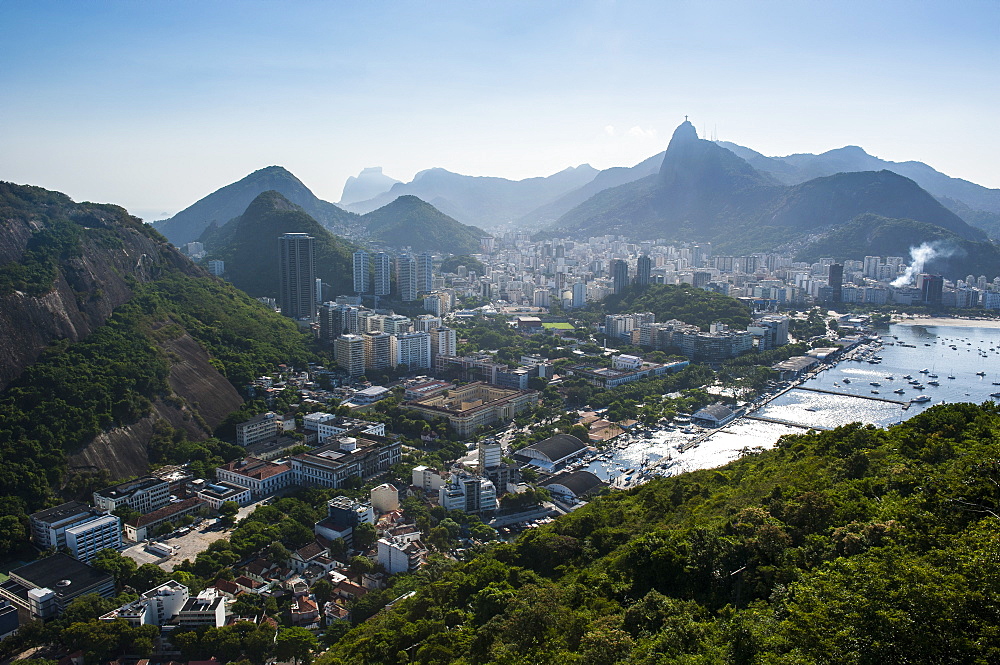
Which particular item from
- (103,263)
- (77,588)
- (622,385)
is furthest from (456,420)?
(103,263)

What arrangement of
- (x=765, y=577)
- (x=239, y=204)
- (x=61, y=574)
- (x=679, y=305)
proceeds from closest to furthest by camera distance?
(x=765, y=577) → (x=61, y=574) → (x=679, y=305) → (x=239, y=204)

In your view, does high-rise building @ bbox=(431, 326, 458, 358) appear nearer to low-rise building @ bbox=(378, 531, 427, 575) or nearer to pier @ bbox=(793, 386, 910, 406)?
pier @ bbox=(793, 386, 910, 406)

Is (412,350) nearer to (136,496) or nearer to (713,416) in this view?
(713,416)

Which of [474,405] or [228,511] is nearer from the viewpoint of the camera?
[228,511]

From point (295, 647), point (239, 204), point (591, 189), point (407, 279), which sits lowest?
point (295, 647)

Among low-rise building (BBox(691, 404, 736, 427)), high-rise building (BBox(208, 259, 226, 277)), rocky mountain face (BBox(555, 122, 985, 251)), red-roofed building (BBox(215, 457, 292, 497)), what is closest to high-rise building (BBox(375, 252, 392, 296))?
high-rise building (BBox(208, 259, 226, 277))

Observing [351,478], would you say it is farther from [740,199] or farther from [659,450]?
[740,199]

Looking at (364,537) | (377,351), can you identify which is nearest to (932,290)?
(377,351)

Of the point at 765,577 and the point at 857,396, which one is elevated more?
the point at 765,577

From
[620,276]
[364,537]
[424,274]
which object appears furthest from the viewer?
[620,276]
